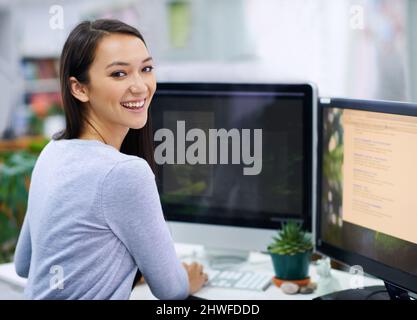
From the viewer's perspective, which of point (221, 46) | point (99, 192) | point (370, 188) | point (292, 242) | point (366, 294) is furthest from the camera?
point (221, 46)

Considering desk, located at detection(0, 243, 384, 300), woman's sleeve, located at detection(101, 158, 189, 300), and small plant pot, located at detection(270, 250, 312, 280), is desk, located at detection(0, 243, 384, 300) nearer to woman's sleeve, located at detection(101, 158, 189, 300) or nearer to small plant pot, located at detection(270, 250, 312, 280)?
small plant pot, located at detection(270, 250, 312, 280)

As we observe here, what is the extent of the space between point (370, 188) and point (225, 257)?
1.91ft

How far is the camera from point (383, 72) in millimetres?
3588

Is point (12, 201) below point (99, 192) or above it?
below

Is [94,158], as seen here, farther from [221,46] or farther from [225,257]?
[221,46]

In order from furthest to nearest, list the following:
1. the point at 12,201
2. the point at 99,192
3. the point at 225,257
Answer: the point at 12,201, the point at 225,257, the point at 99,192

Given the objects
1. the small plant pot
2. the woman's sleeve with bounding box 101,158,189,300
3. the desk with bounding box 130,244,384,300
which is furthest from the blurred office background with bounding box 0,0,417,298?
the woman's sleeve with bounding box 101,158,189,300

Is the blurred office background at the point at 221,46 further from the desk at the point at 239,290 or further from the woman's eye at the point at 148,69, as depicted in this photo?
the woman's eye at the point at 148,69

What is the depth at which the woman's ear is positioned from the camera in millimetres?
1179

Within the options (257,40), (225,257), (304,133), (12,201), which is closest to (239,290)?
(225,257)

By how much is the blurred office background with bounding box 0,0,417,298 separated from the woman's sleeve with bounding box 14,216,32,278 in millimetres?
998

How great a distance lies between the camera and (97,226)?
110cm

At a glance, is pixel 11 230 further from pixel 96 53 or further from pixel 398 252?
pixel 398 252
